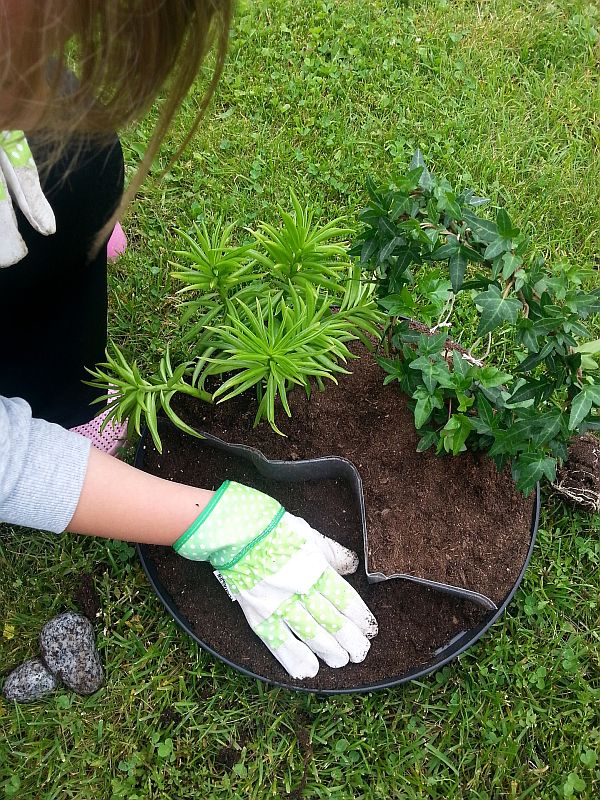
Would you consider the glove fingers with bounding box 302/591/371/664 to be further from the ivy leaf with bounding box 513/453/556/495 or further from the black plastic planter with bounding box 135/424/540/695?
the ivy leaf with bounding box 513/453/556/495

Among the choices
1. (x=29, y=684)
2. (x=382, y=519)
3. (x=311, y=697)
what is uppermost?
(x=382, y=519)

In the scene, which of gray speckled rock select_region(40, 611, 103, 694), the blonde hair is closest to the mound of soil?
gray speckled rock select_region(40, 611, 103, 694)

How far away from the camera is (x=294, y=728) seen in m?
1.78

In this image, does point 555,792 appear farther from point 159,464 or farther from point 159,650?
point 159,464

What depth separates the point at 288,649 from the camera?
165 centimetres

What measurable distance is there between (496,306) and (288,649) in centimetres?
98

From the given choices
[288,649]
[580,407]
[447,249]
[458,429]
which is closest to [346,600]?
[288,649]

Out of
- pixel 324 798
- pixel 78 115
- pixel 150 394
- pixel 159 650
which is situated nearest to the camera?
pixel 78 115

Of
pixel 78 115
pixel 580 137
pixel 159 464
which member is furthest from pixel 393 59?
pixel 78 115

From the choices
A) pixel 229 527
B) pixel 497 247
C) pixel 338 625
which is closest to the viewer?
pixel 497 247

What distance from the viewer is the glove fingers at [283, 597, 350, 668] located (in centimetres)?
163

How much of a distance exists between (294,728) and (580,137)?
2351mm

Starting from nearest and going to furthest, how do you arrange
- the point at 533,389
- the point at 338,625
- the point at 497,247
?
the point at 497,247 → the point at 533,389 → the point at 338,625

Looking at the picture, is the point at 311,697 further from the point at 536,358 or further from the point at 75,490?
the point at 536,358
